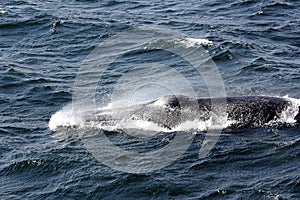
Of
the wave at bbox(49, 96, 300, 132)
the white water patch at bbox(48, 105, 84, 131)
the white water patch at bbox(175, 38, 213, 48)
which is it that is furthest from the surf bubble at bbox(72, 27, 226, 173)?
the white water patch at bbox(48, 105, 84, 131)

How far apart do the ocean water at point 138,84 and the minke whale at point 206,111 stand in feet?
1.28

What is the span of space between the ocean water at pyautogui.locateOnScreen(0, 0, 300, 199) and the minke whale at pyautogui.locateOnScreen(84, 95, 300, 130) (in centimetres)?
39

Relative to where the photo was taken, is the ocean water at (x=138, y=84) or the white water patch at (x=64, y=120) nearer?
the ocean water at (x=138, y=84)

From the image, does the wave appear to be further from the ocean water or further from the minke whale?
the ocean water

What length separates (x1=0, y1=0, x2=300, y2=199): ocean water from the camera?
1997cm

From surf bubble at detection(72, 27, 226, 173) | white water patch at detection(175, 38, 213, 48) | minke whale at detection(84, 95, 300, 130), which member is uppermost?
minke whale at detection(84, 95, 300, 130)

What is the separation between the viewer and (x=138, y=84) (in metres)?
29.7

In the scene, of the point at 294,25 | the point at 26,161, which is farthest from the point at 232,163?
the point at 294,25

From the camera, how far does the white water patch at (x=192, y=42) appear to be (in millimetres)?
34656

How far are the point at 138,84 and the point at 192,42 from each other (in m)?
6.63

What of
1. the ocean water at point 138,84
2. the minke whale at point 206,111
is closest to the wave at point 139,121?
the minke whale at point 206,111

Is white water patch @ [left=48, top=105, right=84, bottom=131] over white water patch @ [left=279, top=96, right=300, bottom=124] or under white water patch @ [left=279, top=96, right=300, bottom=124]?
under

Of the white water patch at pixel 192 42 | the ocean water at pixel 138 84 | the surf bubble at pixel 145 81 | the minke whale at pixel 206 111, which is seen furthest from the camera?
the white water patch at pixel 192 42

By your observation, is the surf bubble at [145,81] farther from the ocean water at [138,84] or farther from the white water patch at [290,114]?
the white water patch at [290,114]
